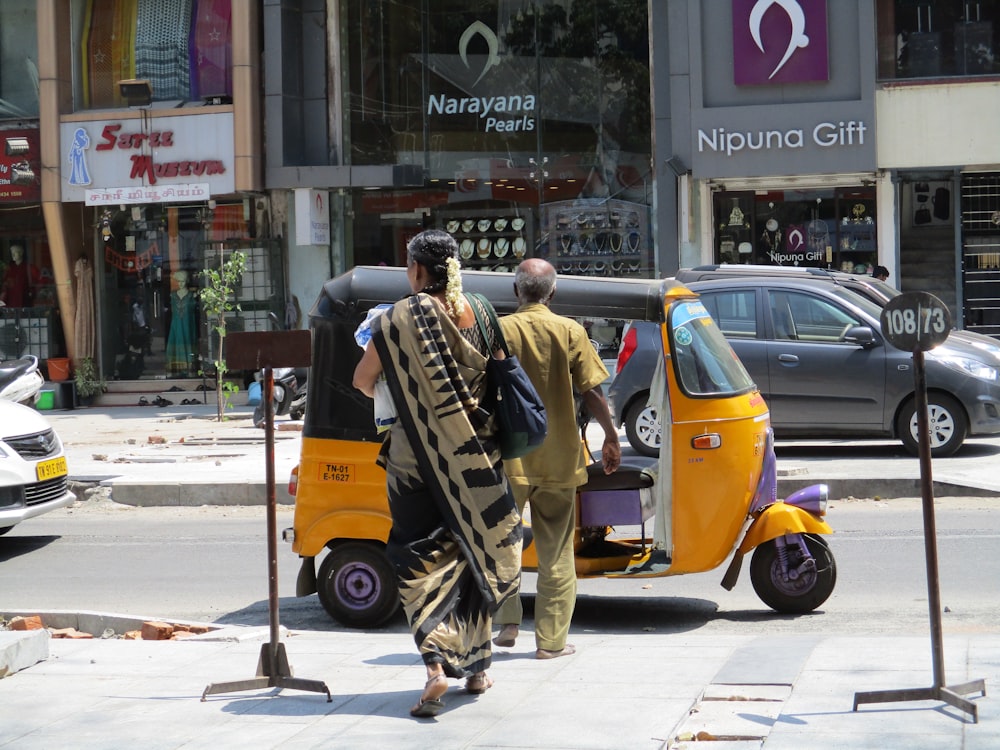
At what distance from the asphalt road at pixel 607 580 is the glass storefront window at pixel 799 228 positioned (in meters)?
9.20

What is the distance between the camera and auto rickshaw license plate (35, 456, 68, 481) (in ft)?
33.7

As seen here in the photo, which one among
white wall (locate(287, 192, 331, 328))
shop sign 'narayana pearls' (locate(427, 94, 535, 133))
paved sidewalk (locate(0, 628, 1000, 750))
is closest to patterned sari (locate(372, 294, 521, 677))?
paved sidewalk (locate(0, 628, 1000, 750))

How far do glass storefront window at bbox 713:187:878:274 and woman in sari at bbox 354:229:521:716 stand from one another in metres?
15.3

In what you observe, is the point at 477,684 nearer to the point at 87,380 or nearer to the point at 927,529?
the point at 927,529

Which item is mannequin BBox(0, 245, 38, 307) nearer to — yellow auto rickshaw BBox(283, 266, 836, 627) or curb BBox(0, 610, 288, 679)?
curb BBox(0, 610, 288, 679)

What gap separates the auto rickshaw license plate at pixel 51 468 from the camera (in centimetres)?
1026

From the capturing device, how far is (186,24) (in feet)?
74.8

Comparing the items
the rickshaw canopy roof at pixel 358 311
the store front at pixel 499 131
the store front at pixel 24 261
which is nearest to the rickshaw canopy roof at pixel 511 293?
the rickshaw canopy roof at pixel 358 311

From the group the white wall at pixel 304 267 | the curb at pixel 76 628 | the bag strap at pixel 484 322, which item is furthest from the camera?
the white wall at pixel 304 267

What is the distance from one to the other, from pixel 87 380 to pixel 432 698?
19566 mm

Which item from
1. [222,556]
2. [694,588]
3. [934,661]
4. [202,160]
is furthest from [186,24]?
[934,661]

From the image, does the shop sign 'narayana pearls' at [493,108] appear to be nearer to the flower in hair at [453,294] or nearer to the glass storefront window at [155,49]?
the glass storefront window at [155,49]

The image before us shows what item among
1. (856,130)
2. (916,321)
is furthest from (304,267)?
(916,321)

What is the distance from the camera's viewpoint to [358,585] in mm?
7441
